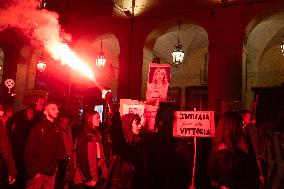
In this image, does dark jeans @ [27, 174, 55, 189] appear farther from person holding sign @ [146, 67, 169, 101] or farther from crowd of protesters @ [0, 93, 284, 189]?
person holding sign @ [146, 67, 169, 101]

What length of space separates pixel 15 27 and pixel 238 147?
17459 millimetres

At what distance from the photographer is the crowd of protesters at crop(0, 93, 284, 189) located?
5238mm

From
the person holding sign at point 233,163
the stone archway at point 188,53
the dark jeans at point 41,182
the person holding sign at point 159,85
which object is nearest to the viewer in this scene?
the person holding sign at point 233,163

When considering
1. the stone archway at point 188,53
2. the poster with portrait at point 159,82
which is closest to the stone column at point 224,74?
the stone archway at point 188,53

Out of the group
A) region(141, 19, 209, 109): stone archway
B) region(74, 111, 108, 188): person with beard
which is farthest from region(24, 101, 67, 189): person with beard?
region(141, 19, 209, 109): stone archway

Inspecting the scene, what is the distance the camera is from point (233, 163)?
199 inches

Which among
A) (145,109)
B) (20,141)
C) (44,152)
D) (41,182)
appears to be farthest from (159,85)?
(20,141)

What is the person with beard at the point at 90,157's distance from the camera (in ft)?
24.3

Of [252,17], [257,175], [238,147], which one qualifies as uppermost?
[252,17]

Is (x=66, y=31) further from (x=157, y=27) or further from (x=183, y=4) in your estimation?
(x=183, y=4)

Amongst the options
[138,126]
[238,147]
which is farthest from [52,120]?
[238,147]

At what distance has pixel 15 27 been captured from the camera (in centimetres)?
2006

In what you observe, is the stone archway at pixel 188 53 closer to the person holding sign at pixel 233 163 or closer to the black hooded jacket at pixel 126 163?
the black hooded jacket at pixel 126 163

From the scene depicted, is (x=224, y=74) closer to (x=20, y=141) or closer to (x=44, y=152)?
(x=20, y=141)
